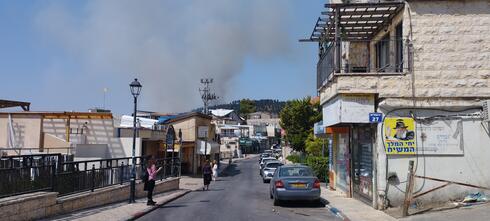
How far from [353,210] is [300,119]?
43296 mm

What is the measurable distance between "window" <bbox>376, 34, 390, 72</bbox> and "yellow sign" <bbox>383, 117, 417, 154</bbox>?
3007mm

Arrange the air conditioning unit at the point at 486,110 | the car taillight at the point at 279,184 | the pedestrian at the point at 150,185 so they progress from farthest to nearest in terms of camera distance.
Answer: the pedestrian at the point at 150,185
the car taillight at the point at 279,184
the air conditioning unit at the point at 486,110

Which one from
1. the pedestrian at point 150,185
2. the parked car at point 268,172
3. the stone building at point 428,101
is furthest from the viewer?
the parked car at point 268,172

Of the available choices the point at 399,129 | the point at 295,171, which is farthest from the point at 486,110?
the point at 295,171

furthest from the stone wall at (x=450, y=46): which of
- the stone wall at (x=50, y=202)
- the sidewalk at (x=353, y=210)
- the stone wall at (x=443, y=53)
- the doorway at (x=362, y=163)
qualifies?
the stone wall at (x=50, y=202)

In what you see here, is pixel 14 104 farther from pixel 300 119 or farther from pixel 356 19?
pixel 300 119

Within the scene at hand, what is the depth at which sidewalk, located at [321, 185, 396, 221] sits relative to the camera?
14.4 metres

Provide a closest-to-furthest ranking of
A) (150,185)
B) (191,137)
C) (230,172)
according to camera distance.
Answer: (150,185) → (191,137) → (230,172)

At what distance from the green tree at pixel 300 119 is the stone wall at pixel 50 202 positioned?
1585 inches

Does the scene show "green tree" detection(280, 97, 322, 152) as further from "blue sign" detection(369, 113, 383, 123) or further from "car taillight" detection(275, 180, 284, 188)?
"blue sign" detection(369, 113, 383, 123)

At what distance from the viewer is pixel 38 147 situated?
1323 inches

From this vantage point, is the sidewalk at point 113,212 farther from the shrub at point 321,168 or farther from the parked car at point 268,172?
the parked car at point 268,172

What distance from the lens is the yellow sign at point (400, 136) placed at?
51.0ft

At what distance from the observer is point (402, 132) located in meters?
15.6
